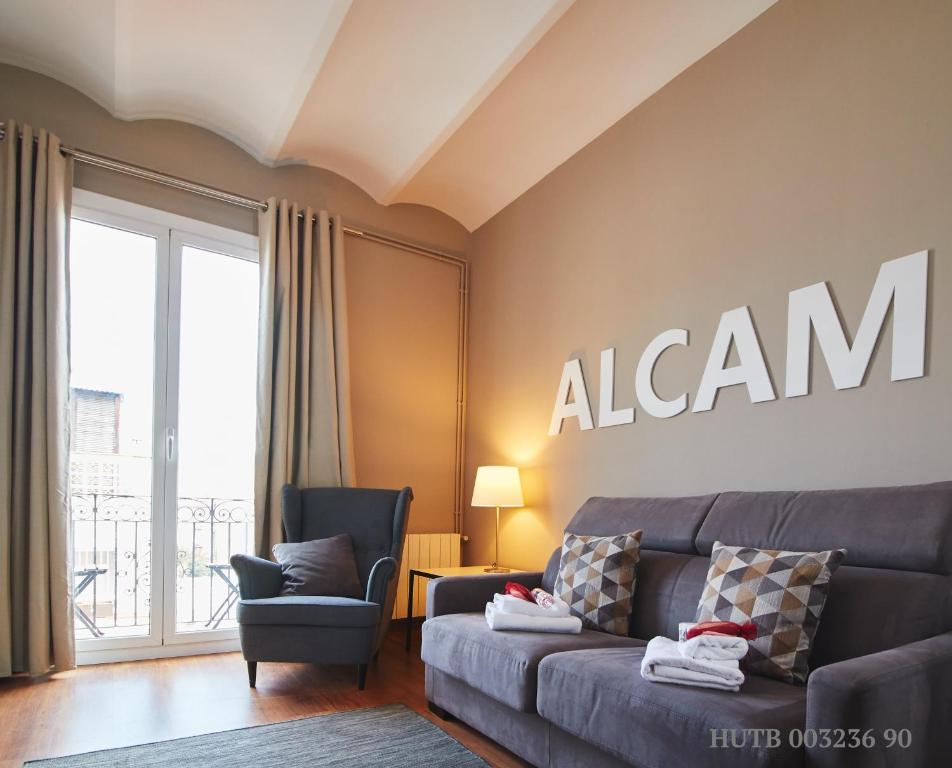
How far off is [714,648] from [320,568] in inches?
86.0

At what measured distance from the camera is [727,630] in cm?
198

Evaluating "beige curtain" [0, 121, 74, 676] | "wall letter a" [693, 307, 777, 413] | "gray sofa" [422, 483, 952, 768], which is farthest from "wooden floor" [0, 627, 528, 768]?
"wall letter a" [693, 307, 777, 413]

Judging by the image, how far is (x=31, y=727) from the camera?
268cm

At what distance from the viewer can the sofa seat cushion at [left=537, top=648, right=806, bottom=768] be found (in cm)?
159

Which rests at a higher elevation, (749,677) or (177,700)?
(749,677)

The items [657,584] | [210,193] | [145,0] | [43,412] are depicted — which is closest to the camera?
[657,584]

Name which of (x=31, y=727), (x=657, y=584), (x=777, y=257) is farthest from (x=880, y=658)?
(x=31, y=727)

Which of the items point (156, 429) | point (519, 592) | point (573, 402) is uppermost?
point (573, 402)

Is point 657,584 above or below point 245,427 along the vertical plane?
below

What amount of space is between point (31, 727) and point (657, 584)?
95.7 inches

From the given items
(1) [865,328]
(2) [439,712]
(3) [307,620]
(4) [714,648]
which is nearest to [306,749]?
(2) [439,712]

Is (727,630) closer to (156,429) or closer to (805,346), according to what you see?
(805,346)

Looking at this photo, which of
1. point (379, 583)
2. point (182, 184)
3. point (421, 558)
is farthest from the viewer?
point (421, 558)

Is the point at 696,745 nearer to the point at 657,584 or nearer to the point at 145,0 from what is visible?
the point at 657,584
